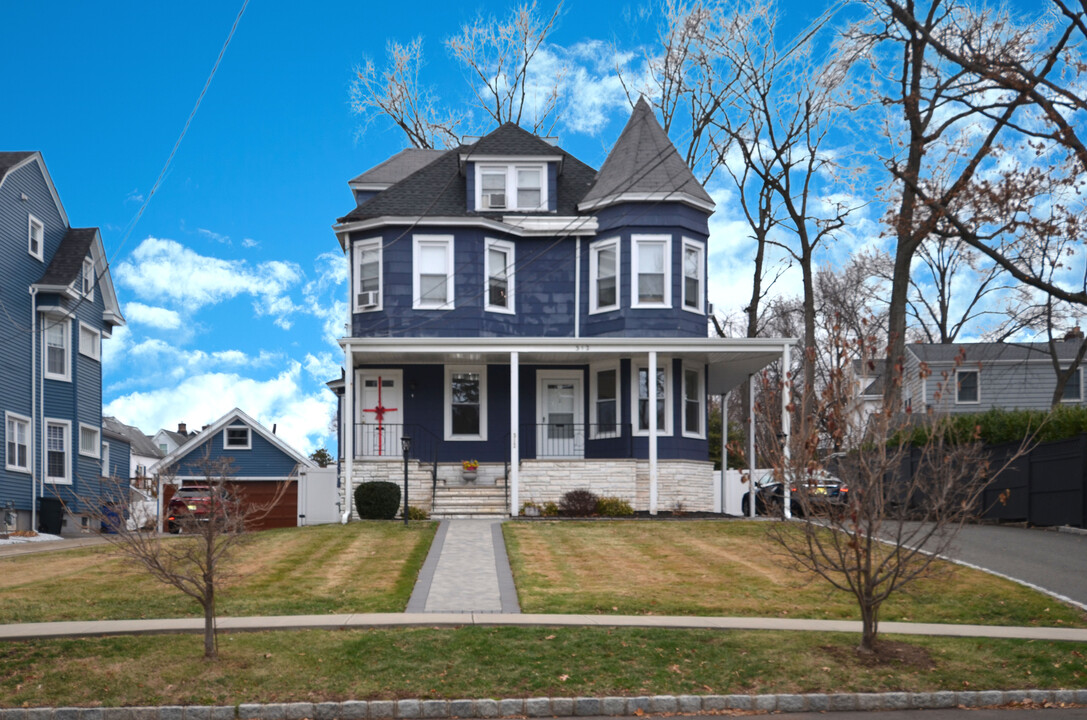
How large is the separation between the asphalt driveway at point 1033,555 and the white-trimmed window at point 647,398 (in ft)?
23.2

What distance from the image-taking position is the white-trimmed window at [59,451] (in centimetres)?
3036

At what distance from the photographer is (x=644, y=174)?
1036 inches

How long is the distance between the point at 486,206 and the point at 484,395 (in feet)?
16.4

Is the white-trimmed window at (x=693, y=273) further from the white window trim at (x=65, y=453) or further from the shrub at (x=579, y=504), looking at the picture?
the white window trim at (x=65, y=453)

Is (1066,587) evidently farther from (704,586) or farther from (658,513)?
(658,513)

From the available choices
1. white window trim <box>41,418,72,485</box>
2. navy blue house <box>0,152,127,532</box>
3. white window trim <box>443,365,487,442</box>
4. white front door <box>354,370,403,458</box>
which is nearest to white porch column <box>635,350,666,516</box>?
white window trim <box>443,365,487,442</box>

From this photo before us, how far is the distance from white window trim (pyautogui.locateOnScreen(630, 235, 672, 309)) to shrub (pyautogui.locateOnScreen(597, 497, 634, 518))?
4.83 metres

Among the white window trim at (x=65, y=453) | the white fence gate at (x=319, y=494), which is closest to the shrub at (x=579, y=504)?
the white fence gate at (x=319, y=494)

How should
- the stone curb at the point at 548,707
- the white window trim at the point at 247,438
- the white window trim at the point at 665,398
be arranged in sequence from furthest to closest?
the white window trim at the point at 247,438 < the white window trim at the point at 665,398 < the stone curb at the point at 548,707

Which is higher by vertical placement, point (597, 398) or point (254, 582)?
point (597, 398)

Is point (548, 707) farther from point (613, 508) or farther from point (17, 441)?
point (17, 441)

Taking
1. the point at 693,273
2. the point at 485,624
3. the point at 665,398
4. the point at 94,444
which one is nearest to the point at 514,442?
the point at 665,398

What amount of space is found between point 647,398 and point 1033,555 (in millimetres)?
9709

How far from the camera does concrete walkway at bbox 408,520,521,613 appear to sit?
13.7 m
